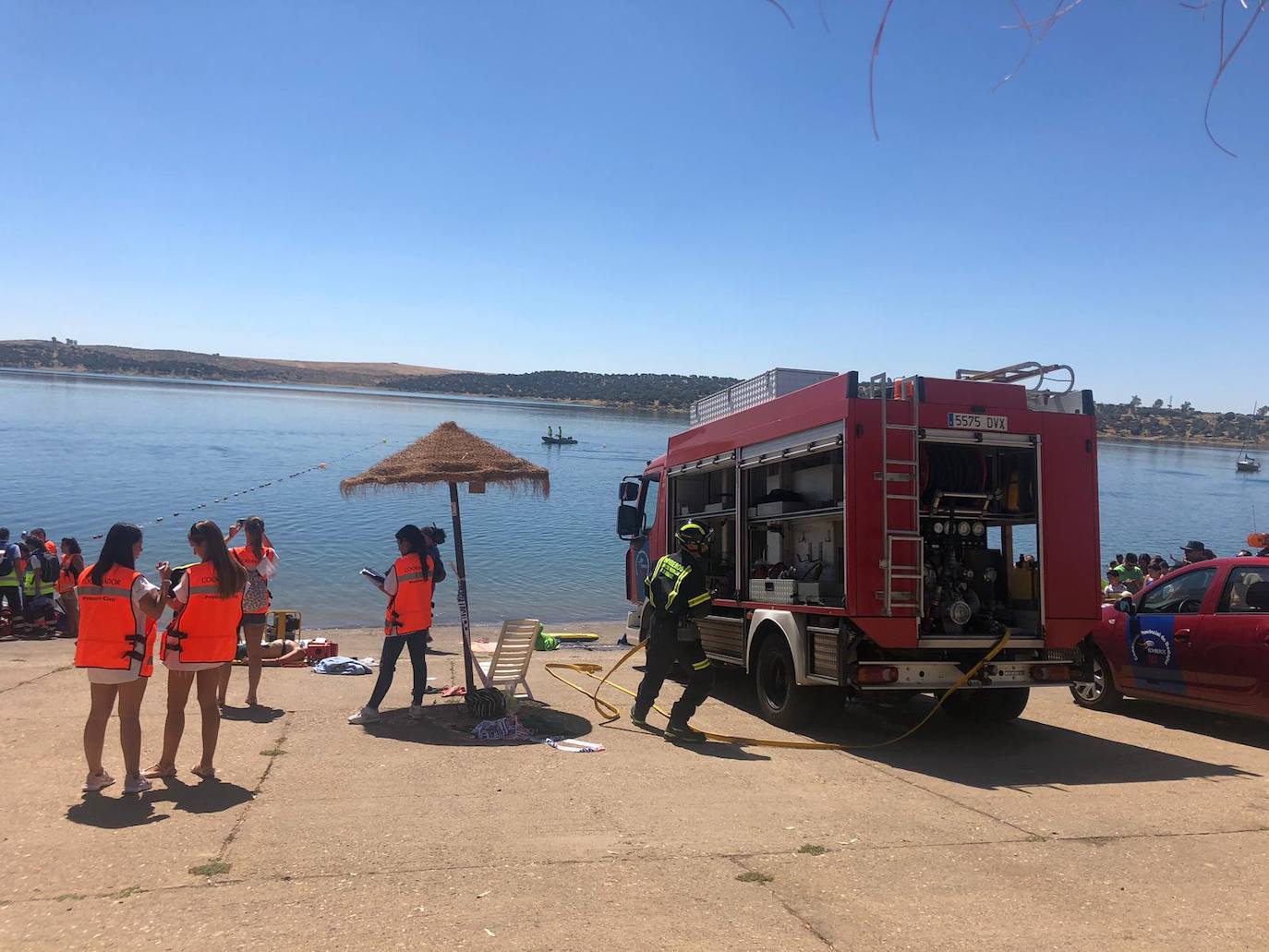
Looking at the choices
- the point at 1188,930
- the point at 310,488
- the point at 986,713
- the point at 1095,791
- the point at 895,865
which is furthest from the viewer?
the point at 310,488

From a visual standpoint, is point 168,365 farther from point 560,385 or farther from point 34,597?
point 34,597

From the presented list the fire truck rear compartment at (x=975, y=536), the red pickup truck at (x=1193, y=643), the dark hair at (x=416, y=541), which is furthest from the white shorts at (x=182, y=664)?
the red pickup truck at (x=1193, y=643)

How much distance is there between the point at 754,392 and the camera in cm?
1015

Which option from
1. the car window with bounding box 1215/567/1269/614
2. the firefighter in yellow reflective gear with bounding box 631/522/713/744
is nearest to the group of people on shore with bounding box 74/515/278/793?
the firefighter in yellow reflective gear with bounding box 631/522/713/744

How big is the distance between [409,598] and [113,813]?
3.06 m

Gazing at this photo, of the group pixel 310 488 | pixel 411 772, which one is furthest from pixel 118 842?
pixel 310 488

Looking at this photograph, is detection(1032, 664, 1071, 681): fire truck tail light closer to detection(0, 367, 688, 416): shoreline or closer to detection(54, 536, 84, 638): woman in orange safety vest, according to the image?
detection(54, 536, 84, 638): woman in orange safety vest

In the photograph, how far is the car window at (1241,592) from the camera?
792 centimetres

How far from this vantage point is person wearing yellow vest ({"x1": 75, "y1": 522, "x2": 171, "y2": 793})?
18.6 ft

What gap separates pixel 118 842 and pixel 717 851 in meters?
3.10

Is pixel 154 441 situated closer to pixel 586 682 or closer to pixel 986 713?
pixel 586 682

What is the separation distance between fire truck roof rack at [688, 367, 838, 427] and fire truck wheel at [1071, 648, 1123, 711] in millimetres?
3993

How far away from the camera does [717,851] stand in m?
4.93

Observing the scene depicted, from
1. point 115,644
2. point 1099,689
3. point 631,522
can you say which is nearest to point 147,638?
point 115,644
